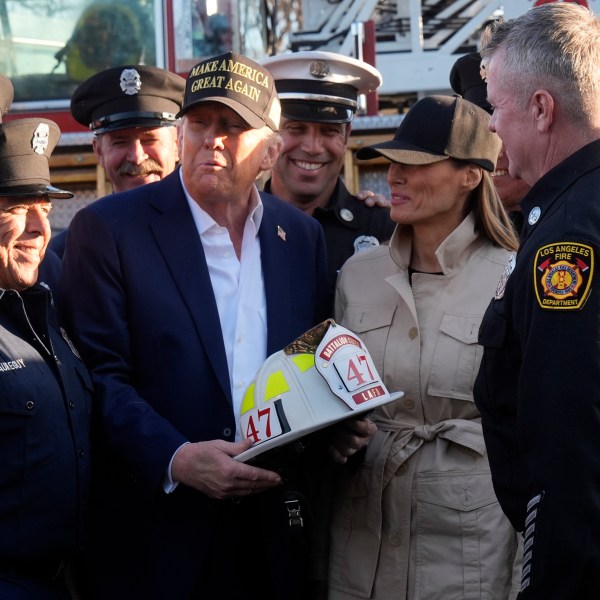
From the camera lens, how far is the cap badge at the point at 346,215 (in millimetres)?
4426

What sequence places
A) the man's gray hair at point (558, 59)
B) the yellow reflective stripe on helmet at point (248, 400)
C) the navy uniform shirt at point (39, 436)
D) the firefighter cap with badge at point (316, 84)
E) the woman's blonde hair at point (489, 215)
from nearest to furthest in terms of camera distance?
the man's gray hair at point (558, 59) → the navy uniform shirt at point (39, 436) → the yellow reflective stripe on helmet at point (248, 400) → the woman's blonde hair at point (489, 215) → the firefighter cap with badge at point (316, 84)

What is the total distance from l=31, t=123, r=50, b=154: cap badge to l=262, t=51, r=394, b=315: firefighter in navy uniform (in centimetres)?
137

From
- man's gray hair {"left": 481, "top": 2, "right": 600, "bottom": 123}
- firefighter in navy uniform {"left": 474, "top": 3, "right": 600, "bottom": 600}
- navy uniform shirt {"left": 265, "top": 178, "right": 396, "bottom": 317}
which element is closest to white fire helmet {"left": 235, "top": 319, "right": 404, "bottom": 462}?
firefighter in navy uniform {"left": 474, "top": 3, "right": 600, "bottom": 600}

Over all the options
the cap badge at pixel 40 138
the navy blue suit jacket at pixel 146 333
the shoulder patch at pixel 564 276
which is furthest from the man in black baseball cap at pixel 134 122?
the shoulder patch at pixel 564 276

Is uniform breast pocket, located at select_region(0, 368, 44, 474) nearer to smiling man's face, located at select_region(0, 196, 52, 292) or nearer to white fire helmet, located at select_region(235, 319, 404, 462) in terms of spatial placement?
smiling man's face, located at select_region(0, 196, 52, 292)

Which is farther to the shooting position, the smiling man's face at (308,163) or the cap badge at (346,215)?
the smiling man's face at (308,163)

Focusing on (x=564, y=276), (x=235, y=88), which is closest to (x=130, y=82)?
(x=235, y=88)

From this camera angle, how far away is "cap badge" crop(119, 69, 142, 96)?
4648mm

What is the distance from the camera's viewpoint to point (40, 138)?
11.0 ft

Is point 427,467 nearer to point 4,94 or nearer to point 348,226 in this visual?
point 348,226

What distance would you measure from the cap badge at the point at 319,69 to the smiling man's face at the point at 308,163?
21 centimetres

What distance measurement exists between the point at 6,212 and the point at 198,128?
2.42 feet

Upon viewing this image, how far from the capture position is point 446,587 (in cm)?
328

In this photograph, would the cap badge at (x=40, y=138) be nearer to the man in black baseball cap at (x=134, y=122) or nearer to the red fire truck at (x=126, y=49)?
the man in black baseball cap at (x=134, y=122)
